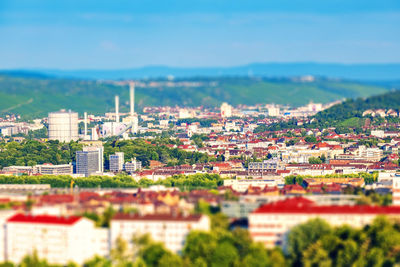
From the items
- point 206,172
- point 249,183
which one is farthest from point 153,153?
point 249,183

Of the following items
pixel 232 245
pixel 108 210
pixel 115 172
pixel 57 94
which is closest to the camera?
pixel 232 245

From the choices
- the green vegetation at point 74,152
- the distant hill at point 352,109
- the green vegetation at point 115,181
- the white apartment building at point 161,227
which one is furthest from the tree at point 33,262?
the distant hill at point 352,109

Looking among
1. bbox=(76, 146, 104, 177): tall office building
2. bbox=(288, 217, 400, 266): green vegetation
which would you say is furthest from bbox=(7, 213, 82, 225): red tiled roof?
bbox=(76, 146, 104, 177): tall office building

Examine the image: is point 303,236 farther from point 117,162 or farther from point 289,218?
point 117,162

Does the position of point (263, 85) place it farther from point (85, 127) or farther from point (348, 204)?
point (348, 204)

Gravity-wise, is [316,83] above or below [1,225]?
above

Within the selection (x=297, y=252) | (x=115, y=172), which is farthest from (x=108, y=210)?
(x=115, y=172)
